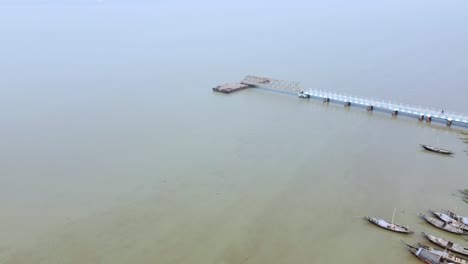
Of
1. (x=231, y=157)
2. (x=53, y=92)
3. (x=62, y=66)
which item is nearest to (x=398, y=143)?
(x=231, y=157)

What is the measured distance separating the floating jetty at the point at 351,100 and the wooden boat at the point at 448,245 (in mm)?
12079

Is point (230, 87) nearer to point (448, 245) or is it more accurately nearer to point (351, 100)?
point (351, 100)

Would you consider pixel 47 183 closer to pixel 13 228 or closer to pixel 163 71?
pixel 13 228

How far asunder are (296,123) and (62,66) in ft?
69.5

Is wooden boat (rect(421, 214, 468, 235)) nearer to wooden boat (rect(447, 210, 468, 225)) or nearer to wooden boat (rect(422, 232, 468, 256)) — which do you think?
wooden boat (rect(447, 210, 468, 225))

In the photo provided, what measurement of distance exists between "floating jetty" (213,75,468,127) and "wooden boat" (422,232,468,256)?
39.6ft

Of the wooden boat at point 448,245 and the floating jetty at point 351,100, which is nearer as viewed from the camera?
the wooden boat at point 448,245

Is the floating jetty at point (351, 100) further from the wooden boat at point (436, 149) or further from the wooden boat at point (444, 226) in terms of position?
the wooden boat at point (444, 226)

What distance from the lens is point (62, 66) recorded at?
111 feet

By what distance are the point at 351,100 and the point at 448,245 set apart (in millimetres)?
14729

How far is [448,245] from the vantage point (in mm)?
12539

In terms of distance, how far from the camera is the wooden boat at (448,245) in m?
12.2

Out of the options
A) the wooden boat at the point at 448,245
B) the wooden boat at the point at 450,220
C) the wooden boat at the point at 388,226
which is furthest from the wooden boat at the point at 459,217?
the wooden boat at the point at 388,226

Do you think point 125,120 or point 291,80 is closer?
point 125,120
